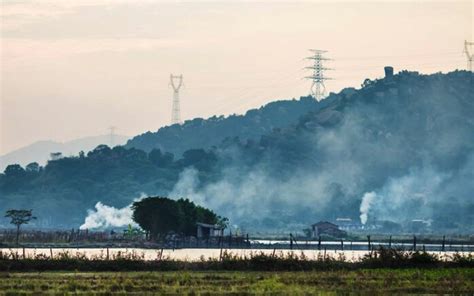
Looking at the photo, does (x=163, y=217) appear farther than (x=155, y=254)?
Yes

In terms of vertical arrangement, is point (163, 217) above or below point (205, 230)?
above

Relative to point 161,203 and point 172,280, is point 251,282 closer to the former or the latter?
point 172,280

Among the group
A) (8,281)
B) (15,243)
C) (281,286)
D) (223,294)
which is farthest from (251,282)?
(15,243)

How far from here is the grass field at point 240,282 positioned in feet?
167

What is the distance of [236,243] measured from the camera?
142m

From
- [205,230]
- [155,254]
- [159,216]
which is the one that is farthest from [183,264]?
[205,230]

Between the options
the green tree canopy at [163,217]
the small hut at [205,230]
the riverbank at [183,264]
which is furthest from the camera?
the green tree canopy at [163,217]

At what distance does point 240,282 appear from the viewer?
182ft

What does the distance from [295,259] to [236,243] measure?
7465 centimetres

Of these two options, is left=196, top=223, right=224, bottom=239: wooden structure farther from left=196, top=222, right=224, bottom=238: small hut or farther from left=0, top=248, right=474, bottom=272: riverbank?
left=0, top=248, right=474, bottom=272: riverbank

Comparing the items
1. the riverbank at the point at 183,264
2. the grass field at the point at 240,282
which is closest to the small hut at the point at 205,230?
the riverbank at the point at 183,264

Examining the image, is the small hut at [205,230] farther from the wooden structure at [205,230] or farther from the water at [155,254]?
the water at [155,254]

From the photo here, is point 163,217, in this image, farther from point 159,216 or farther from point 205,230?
point 205,230

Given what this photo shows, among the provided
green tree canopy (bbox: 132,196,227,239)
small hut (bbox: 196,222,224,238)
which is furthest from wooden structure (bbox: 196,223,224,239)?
green tree canopy (bbox: 132,196,227,239)
